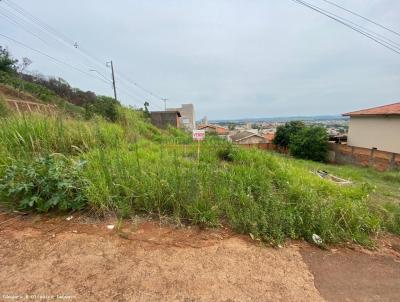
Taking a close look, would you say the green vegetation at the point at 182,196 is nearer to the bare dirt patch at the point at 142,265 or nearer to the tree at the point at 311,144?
the bare dirt patch at the point at 142,265

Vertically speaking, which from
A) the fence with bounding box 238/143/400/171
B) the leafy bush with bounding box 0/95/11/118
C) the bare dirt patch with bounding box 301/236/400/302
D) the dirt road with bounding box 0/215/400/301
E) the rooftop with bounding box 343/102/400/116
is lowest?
the fence with bounding box 238/143/400/171

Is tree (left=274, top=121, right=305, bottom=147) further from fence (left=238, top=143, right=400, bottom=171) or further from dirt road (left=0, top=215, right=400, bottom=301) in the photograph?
dirt road (left=0, top=215, right=400, bottom=301)

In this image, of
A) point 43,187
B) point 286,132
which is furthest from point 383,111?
point 43,187

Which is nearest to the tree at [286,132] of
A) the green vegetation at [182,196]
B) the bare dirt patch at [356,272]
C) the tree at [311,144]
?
the tree at [311,144]

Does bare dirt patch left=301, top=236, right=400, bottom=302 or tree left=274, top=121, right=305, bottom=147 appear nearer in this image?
bare dirt patch left=301, top=236, right=400, bottom=302

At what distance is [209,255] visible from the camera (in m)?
1.74

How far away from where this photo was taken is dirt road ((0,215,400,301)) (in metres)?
1.39

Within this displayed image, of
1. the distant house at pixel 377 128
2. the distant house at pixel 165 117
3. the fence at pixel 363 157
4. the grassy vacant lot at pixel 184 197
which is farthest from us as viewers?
the distant house at pixel 165 117

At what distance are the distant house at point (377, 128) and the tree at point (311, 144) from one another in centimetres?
266

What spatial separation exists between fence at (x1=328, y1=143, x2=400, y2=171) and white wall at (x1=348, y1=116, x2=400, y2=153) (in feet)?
7.63

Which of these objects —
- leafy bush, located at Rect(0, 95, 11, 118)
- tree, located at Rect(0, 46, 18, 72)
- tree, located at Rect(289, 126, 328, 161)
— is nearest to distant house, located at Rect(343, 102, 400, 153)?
tree, located at Rect(289, 126, 328, 161)

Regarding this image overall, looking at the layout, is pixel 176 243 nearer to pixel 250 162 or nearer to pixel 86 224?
pixel 86 224

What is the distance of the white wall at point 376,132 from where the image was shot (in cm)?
1599

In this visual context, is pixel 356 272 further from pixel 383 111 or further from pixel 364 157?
pixel 383 111
